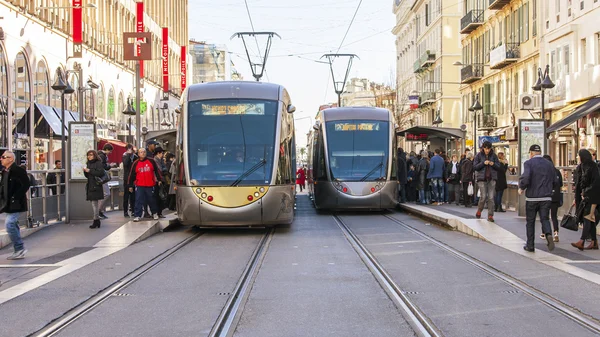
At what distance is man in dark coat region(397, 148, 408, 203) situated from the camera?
27442 mm

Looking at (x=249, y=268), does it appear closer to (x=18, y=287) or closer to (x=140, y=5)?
(x=18, y=287)

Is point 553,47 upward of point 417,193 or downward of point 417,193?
upward

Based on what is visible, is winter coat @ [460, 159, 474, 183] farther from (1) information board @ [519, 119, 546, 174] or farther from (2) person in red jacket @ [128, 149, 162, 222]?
(2) person in red jacket @ [128, 149, 162, 222]

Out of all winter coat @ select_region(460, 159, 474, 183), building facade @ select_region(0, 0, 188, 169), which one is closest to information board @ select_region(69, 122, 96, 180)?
winter coat @ select_region(460, 159, 474, 183)

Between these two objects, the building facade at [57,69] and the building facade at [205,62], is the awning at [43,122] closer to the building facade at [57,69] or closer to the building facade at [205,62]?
the building facade at [57,69]

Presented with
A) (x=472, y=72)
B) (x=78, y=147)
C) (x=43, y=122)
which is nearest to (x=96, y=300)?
(x=78, y=147)

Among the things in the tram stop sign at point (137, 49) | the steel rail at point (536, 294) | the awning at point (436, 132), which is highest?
the tram stop sign at point (137, 49)

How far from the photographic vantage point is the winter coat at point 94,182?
716 inches

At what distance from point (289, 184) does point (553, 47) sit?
25.0 metres

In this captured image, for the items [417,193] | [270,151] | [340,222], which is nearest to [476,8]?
[417,193]

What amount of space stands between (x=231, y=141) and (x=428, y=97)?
5594 centimetres

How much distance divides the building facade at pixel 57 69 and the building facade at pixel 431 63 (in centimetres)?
2181

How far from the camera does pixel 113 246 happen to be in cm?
1517

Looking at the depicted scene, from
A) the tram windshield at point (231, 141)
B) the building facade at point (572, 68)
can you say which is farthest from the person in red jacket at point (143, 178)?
the building facade at point (572, 68)
